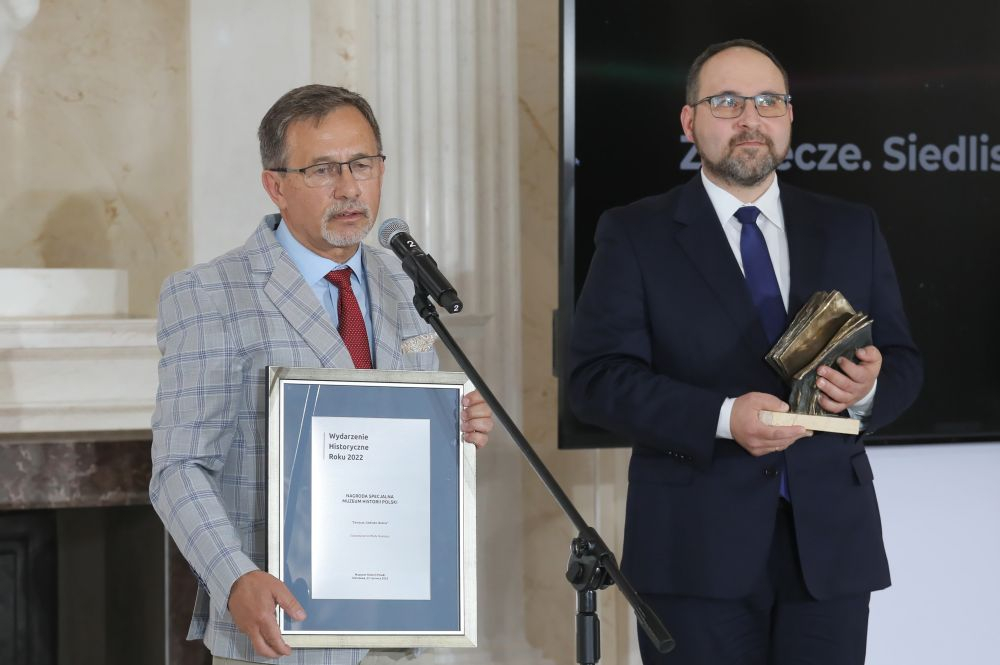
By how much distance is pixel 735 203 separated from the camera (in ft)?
7.93

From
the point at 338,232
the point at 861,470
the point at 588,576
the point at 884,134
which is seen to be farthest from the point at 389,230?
the point at 884,134

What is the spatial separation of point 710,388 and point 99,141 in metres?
2.21

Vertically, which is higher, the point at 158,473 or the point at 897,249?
the point at 897,249

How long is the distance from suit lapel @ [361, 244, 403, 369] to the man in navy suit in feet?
1.49

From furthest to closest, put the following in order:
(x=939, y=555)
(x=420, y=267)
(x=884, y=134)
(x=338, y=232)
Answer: (x=939, y=555), (x=884, y=134), (x=338, y=232), (x=420, y=267)

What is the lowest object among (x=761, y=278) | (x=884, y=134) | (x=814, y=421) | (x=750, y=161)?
(x=814, y=421)

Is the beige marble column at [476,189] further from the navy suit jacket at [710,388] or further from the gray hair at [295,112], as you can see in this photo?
the gray hair at [295,112]

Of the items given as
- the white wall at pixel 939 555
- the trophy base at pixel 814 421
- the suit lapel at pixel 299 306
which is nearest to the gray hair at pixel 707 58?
the trophy base at pixel 814 421

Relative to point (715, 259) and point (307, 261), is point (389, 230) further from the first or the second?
point (715, 259)

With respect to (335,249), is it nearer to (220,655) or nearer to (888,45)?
(220,655)

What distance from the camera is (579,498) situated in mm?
3791

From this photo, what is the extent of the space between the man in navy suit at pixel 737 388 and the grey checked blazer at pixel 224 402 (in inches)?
25.4

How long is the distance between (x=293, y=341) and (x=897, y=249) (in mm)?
2169

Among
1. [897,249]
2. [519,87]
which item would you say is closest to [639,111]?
[519,87]
